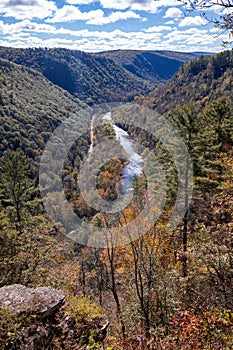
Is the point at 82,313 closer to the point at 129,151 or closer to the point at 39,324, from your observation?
the point at 39,324

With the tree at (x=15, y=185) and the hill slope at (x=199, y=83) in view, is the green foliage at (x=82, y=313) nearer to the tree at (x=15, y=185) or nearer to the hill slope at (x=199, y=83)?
the tree at (x=15, y=185)

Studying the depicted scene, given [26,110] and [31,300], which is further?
[26,110]

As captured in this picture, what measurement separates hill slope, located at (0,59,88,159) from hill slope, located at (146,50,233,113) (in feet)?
132

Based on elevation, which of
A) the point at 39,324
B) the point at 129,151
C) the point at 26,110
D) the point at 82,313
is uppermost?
the point at 39,324

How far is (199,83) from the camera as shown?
379 ft

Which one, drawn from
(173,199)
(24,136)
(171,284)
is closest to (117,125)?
(24,136)

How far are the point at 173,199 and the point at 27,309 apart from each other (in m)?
12.6

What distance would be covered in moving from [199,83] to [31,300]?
391 feet

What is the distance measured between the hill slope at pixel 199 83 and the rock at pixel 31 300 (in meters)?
93.6

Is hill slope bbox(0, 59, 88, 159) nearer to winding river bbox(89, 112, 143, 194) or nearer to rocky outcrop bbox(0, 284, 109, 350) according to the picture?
winding river bbox(89, 112, 143, 194)

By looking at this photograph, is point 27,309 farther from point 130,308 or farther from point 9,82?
point 9,82

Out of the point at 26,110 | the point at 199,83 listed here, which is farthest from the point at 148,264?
the point at 199,83

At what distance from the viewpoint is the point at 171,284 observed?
11664mm

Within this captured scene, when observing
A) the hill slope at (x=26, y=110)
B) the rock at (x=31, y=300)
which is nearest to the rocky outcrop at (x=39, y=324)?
the rock at (x=31, y=300)
